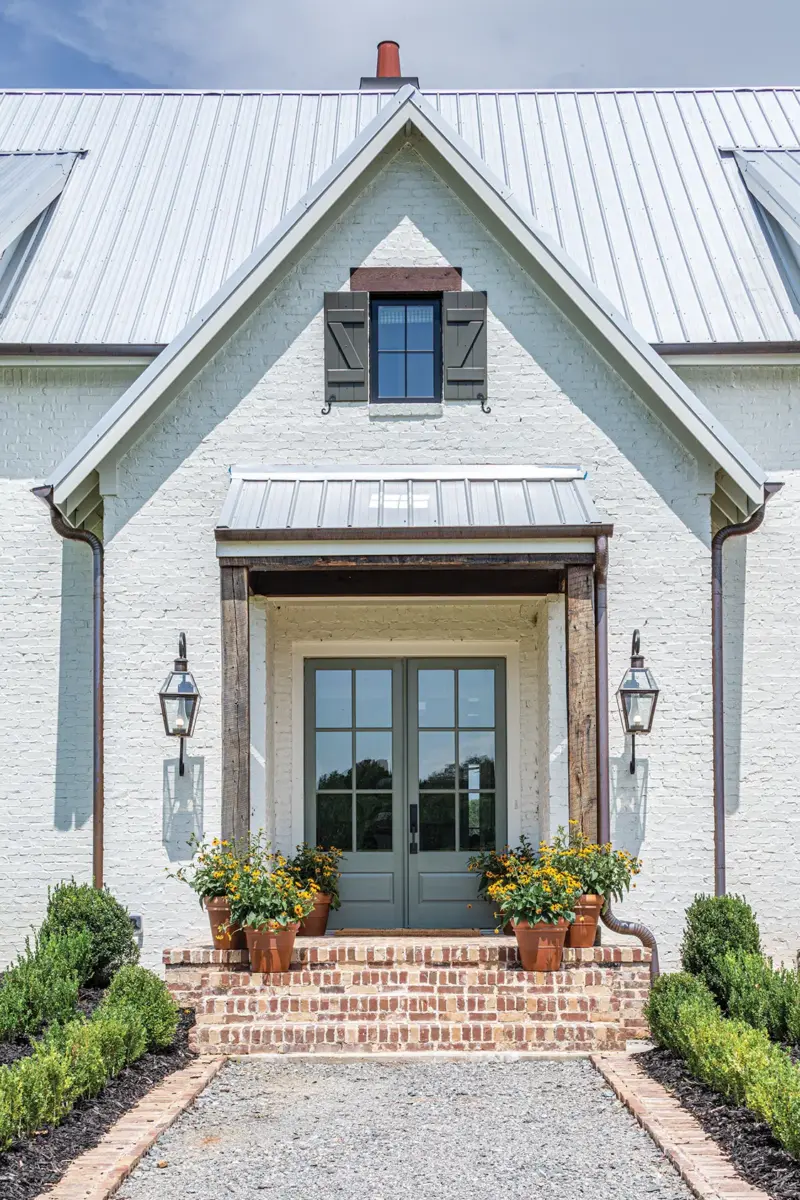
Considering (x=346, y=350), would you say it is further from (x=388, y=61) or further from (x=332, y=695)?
(x=388, y=61)

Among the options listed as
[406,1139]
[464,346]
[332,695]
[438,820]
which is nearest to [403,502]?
[464,346]

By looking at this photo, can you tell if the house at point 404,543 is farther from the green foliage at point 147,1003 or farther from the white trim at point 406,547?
the green foliage at point 147,1003

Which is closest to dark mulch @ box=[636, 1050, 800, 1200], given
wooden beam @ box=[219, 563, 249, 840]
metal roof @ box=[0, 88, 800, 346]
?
wooden beam @ box=[219, 563, 249, 840]

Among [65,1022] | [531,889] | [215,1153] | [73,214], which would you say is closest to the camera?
[215,1153]

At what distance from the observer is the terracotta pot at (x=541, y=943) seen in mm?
9016

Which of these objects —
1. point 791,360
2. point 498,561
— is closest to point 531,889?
point 498,561

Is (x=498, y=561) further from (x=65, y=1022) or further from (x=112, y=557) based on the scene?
(x=65, y=1022)

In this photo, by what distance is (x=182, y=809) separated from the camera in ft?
33.6

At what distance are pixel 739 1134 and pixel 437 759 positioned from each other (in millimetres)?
5876

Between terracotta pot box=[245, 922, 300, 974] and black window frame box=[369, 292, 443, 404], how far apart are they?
4403 mm

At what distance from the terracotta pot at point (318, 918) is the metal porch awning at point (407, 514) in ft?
9.92

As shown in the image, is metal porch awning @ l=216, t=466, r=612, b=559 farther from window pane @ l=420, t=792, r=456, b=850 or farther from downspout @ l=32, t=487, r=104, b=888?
window pane @ l=420, t=792, r=456, b=850

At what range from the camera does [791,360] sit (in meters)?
11.7

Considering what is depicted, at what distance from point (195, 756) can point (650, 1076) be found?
14.0 ft
